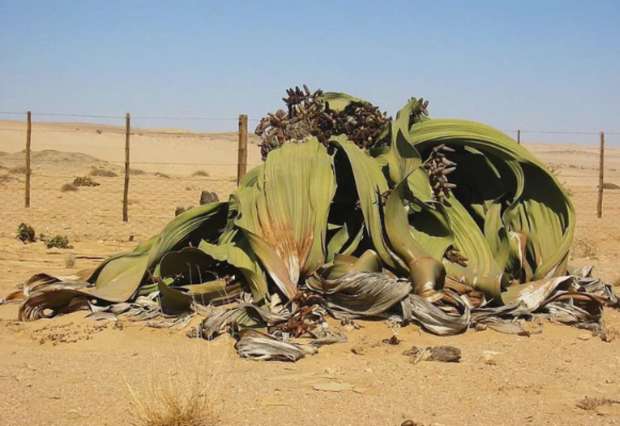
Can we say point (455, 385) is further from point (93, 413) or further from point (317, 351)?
point (93, 413)

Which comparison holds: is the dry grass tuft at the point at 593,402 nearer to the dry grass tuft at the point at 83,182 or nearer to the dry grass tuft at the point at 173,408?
the dry grass tuft at the point at 173,408

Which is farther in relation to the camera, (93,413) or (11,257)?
(11,257)

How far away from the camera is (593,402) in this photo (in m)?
4.50

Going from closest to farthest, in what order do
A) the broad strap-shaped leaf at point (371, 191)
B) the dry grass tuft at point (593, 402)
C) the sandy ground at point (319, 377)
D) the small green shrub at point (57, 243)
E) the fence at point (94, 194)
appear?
the sandy ground at point (319, 377) < the dry grass tuft at point (593, 402) < the broad strap-shaped leaf at point (371, 191) < the small green shrub at point (57, 243) < the fence at point (94, 194)

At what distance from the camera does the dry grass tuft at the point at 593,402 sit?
445 cm

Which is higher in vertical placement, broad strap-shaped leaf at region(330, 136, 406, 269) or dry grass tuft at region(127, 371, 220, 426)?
broad strap-shaped leaf at region(330, 136, 406, 269)

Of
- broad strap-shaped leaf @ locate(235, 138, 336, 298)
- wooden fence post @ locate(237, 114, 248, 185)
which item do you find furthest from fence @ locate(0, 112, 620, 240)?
broad strap-shaped leaf @ locate(235, 138, 336, 298)

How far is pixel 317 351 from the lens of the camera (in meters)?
5.45

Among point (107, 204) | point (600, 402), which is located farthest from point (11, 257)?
point (107, 204)

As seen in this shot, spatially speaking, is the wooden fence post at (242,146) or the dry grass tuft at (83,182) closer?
the wooden fence post at (242,146)

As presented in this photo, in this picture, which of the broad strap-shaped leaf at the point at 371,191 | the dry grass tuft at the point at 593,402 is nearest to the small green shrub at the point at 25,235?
the broad strap-shaped leaf at the point at 371,191

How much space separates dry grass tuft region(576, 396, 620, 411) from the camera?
14.6 ft

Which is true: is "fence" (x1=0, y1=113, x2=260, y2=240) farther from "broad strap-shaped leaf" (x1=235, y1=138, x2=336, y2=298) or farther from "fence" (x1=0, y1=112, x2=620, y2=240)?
"broad strap-shaped leaf" (x1=235, y1=138, x2=336, y2=298)

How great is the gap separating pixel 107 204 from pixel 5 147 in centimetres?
3120
